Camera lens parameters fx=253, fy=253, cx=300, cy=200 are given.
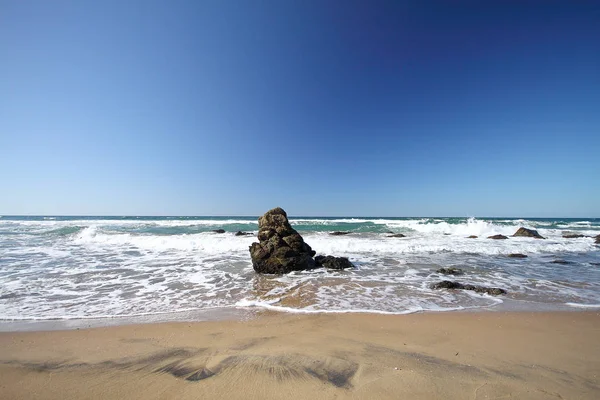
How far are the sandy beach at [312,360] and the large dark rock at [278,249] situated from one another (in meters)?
4.62

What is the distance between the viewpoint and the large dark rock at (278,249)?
31.2 ft

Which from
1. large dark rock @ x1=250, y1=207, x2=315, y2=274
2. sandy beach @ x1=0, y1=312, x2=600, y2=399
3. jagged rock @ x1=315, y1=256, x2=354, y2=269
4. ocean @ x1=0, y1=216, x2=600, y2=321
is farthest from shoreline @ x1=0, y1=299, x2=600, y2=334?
jagged rock @ x1=315, y1=256, x2=354, y2=269

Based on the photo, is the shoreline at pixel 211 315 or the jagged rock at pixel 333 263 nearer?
→ the shoreline at pixel 211 315

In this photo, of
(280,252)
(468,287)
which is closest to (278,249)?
(280,252)

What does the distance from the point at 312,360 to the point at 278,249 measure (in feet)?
21.8

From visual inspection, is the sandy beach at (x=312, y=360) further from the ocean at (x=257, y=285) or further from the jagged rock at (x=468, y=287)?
the jagged rock at (x=468, y=287)

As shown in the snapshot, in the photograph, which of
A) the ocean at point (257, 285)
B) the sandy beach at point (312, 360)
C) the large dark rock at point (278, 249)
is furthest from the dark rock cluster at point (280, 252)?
the sandy beach at point (312, 360)

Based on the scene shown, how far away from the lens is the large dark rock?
9.52 meters

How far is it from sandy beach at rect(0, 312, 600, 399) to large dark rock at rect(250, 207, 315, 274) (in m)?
4.62

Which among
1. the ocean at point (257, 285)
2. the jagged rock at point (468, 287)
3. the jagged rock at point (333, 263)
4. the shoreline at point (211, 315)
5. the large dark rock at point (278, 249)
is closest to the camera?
the shoreline at point (211, 315)

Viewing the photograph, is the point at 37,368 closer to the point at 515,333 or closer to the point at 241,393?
the point at 241,393

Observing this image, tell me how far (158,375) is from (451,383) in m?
3.40

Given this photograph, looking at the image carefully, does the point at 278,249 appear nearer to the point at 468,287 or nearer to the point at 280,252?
the point at 280,252

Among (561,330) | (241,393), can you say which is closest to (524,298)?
(561,330)
